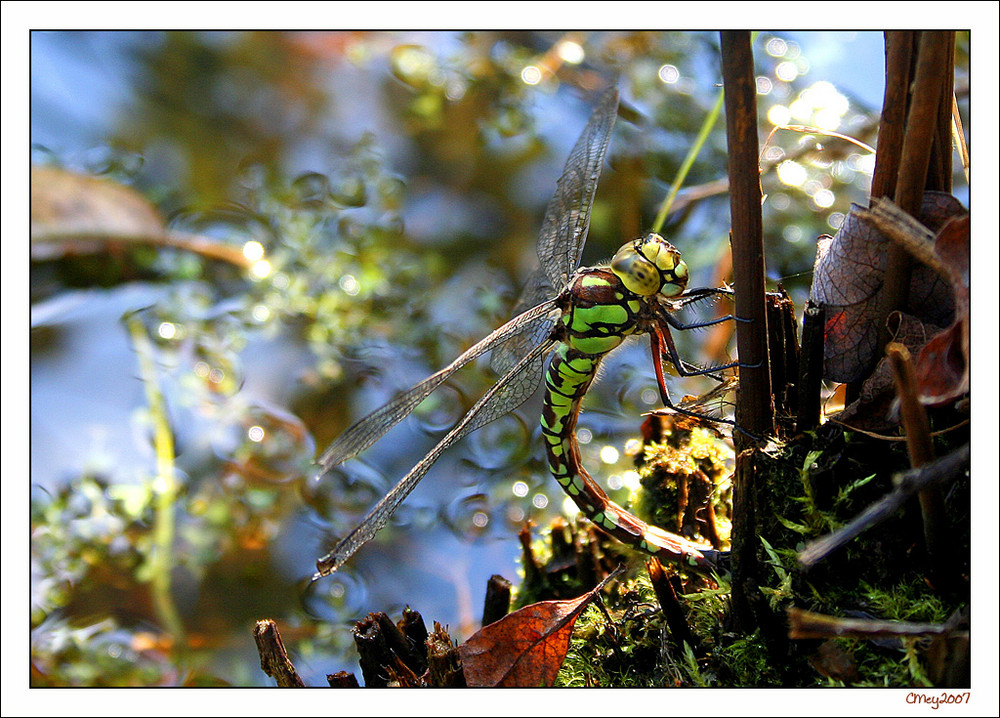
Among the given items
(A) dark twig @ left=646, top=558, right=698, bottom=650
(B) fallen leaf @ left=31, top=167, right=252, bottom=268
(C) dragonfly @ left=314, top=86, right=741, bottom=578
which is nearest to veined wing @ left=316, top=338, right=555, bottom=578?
(C) dragonfly @ left=314, top=86, right=741, bottom=578

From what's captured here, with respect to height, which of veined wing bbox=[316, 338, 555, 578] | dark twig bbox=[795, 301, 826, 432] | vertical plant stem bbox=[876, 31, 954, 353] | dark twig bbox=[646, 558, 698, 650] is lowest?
dark twig bbox=[646, 558, 698, 650]

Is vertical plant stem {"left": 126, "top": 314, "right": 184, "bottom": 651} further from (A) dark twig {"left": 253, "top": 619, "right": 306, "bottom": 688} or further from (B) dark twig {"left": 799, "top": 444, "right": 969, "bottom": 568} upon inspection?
(B) dark twig {"left": 799, "top": 444, "right": 969, "bottom": 568}

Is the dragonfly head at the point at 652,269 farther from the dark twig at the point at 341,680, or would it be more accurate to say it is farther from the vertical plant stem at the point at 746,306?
the dark twig at the point at 341,680

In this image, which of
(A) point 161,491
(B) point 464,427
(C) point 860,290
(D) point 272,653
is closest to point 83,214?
(A) point 161,491

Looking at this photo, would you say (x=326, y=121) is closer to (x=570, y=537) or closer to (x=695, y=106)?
(x=695, y=106)

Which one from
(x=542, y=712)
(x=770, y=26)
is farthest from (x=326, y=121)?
(x=542, y=712)

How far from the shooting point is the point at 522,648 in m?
0.95

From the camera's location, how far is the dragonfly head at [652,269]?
1178mm

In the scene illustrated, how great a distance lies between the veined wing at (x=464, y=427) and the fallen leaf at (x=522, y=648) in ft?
0.98

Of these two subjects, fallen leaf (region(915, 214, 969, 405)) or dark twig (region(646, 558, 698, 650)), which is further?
dark twig (region(646, 558, 698, 650))

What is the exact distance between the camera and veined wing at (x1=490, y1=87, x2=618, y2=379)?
1.38m

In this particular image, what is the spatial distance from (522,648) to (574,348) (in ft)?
1.91

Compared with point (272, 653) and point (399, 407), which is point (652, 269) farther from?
point (272, 653)

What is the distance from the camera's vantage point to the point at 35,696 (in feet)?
3.20
